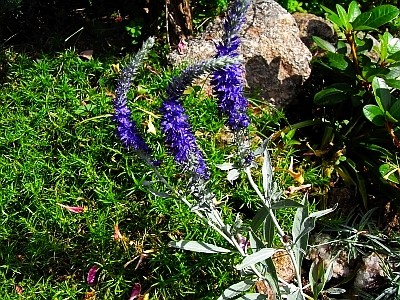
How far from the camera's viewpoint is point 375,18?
10.8ft

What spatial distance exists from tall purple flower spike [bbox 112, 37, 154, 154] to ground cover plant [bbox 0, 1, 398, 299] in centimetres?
54

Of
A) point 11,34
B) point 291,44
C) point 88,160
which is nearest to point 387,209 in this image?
point 291,44

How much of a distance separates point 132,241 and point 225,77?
4.90 ft

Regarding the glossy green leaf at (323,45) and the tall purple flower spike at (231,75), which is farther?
the glossy green leaf at (323,45)

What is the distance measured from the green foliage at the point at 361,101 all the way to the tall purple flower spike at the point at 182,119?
1.38 meters

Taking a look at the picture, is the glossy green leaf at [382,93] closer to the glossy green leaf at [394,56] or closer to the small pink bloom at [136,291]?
the glossy green leaf at [394,56]

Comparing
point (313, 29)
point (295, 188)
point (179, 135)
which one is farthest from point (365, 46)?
point (179, 135)

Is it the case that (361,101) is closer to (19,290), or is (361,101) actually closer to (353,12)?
(353,12)

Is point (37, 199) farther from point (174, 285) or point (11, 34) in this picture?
point (11, 34)

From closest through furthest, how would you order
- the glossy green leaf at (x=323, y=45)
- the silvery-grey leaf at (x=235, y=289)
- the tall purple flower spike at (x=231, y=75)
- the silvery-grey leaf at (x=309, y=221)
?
the tall purple flower spike at (x=231, y=75) < the silvery-grey leaf at (x=309, y=221) < the silvery-grey leaf at (x=235, y=289) < the glossy green leaf at (x=323, y=45)

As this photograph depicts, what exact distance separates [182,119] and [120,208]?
1.34m

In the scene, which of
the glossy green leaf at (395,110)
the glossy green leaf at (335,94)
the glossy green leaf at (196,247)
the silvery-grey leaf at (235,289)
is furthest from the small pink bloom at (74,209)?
the glossy green leaf at (395,110)

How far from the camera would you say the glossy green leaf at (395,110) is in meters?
3.03

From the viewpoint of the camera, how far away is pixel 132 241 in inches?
123
